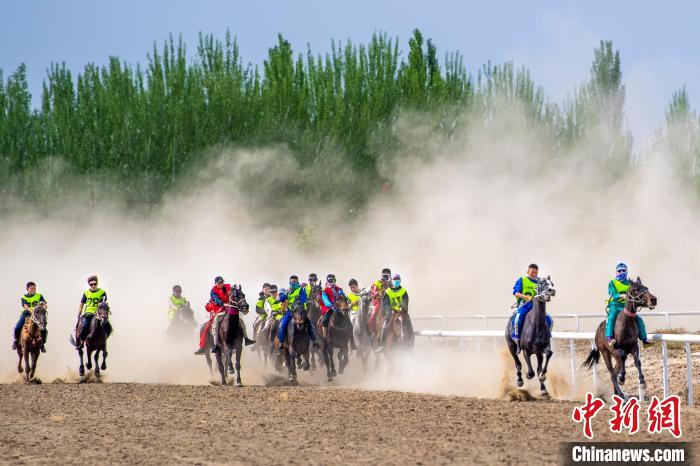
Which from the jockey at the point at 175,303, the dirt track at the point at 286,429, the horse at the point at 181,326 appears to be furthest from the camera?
the jockey at the point at 175,303

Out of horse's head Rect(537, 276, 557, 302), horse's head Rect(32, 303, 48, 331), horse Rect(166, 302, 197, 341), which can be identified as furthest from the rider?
horse's head Rect(537, 276, 557, 302)

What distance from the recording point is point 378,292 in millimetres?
28938

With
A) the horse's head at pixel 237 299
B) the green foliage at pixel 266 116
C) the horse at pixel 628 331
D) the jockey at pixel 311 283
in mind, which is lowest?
the horse at pixel 628 331

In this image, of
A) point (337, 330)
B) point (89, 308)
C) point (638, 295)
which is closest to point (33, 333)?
point (89, 308)

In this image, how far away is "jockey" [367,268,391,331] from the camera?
2825 centimetres

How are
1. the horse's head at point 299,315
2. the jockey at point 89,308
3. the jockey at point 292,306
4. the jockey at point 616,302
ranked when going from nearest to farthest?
1. the jockey at point 616,302
2. the horse's head at point 299,315
3. the jockey at point 292,306
4. the jockey at point 89,308

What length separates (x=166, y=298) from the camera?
→ 157 ft

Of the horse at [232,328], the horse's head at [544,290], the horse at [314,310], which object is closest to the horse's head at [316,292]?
the horse at [314,310]

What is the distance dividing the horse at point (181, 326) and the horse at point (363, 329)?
16.0 feet

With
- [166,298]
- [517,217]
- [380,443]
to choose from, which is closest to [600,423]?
[380,443]

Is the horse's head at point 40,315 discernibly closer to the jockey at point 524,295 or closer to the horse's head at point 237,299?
the horse's head at point 237,299

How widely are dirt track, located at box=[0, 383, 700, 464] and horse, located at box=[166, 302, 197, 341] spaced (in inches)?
356

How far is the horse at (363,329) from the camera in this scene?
29.5 metres
